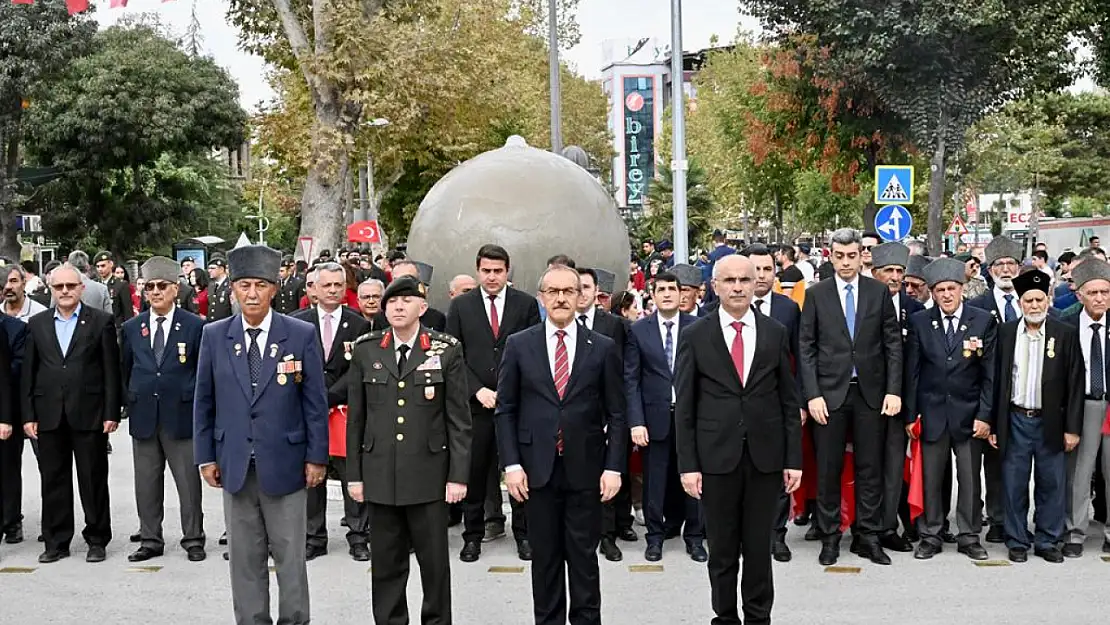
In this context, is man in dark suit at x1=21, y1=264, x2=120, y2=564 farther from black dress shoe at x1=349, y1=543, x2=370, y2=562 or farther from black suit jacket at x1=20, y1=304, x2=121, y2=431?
black dress shoe at x1=349, y1=543, x2=370, y2=562

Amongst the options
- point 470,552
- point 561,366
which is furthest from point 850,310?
point 470,552

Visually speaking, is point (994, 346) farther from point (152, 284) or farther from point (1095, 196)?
point (1095, 196)

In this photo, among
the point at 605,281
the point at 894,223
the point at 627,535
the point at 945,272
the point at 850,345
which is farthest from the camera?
the point at 894,223

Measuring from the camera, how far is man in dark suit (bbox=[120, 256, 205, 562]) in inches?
382

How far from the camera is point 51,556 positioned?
9.68 metres

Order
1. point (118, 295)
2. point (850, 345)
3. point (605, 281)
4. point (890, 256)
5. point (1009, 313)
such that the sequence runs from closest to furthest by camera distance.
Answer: point (850, 345) < point (890, 256) < point (1009, 313) < point (605, 281) < point (118, 295)

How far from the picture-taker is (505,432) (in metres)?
7.47

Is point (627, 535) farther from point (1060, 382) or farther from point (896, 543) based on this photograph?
point (1060, 382)

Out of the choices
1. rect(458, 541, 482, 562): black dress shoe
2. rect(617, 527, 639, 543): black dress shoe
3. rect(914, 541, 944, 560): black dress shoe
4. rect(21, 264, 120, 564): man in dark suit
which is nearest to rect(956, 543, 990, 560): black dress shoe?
rect(914, 541, 944, 560): black dress shoe

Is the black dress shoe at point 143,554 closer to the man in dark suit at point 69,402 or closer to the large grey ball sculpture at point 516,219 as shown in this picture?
the man in dark suit at point 69,402

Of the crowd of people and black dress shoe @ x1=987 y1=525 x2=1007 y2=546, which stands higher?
the crowd of people

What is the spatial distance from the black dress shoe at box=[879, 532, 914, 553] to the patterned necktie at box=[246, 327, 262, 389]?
4879 millimetres

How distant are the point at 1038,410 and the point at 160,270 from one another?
6281 millimetres

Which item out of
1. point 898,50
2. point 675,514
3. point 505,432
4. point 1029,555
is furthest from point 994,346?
point 898,50
